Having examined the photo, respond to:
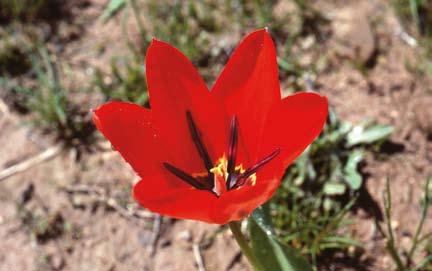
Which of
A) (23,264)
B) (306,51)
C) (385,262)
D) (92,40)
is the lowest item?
(385,262)

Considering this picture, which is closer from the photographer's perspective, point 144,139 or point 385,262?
point 144,139

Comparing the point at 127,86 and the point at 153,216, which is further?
the point at 127,86

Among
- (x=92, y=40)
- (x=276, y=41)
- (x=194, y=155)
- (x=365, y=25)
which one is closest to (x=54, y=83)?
(x=92, y=40)

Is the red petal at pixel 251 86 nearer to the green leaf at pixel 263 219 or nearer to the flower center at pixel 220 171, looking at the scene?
the flower center at pixel 220 171

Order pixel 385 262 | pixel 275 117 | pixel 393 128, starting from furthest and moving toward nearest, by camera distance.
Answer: pixel 393 128 → pixel 385 262 → pixel 275 117

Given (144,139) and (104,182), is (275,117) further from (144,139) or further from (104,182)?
(104,182)

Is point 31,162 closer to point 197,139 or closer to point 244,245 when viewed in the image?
point 197,139

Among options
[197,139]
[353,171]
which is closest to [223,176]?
[197,139]

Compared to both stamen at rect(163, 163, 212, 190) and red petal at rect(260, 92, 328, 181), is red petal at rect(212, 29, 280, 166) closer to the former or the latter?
red petal at rect(260, 92, 328, 181)
